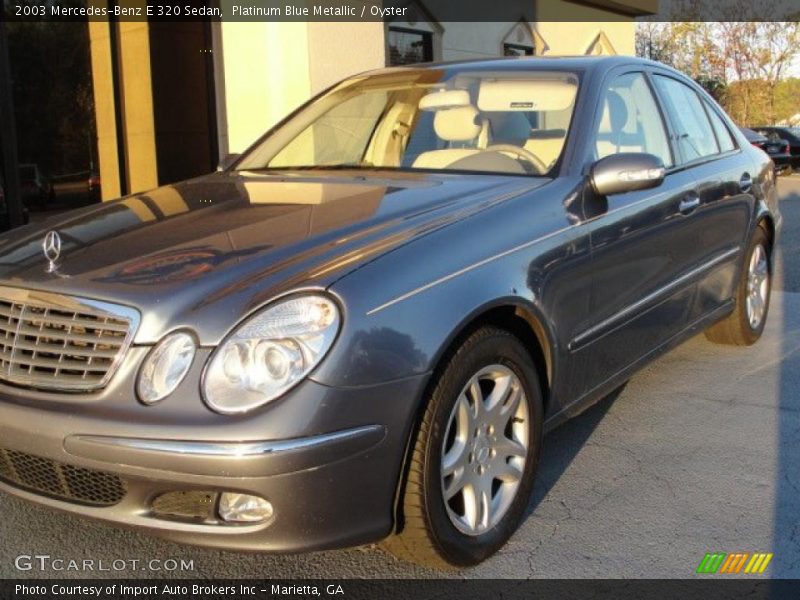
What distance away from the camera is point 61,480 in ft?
8.05

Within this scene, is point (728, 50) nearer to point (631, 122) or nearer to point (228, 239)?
point (631, 122)

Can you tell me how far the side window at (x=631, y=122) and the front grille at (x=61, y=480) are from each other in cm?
230

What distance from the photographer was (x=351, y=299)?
236 cm

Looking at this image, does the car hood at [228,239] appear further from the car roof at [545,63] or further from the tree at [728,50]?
the tree at [728,50]

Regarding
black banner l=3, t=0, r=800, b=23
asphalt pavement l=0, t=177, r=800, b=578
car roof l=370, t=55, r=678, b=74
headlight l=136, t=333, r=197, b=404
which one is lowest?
asphalt pavement l=0, t=177, r=800, b=578

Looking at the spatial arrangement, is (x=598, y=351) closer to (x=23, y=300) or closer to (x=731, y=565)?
(x=731, y=565)

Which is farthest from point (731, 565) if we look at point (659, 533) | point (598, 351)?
point (598, 351)

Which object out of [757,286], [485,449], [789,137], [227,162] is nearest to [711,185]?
[757,286]

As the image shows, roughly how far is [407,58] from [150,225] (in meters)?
9.70

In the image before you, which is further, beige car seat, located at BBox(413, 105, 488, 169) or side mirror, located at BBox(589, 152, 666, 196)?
beige car seat, located at BBox(413, 105, 488, 169)

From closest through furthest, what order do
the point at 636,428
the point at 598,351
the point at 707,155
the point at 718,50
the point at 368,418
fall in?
the point at 368,418, the point at 598,351, the point at 636,428, the point at 707,155, the point at 718,50

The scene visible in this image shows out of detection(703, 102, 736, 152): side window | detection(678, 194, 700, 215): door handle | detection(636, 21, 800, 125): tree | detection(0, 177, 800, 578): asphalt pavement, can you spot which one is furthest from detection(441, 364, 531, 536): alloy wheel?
detection(636, 21, 800, 125): tree

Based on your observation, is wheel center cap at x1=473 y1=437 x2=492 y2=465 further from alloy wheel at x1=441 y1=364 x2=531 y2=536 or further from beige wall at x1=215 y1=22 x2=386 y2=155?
beige wall at x1=215 y1=22 x2=386 y2=155

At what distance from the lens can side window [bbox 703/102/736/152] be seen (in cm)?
499
